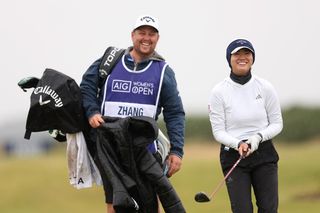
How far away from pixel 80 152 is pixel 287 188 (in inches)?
863

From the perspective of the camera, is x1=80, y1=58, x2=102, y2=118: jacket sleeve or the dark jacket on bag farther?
x1=80, y1=58, x2=102, y2=118: jacket sleeve

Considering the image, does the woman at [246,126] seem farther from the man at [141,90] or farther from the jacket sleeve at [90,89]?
the jacket sleeve at [90,89]

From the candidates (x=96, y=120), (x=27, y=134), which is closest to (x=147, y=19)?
(x=96, y=120)

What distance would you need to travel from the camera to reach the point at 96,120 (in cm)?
921

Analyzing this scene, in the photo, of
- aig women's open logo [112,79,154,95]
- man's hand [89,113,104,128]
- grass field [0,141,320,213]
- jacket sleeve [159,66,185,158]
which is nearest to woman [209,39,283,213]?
jacket sleeve [159,66,185,158]

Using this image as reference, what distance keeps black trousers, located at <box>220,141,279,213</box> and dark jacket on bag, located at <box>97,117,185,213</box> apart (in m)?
0.61

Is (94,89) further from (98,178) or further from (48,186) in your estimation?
(48,186)

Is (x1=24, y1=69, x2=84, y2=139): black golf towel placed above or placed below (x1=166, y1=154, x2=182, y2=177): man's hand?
above

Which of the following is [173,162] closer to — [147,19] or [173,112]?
[173,112]

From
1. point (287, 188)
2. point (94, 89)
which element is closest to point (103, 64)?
point (94, 89)

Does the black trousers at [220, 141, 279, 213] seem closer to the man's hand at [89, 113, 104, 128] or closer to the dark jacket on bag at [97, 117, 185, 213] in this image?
the dark jacket on bag at [97, 117, 185, 213]

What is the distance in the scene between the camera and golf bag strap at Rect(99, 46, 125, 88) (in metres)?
9.34

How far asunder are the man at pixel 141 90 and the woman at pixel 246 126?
1.33 feet

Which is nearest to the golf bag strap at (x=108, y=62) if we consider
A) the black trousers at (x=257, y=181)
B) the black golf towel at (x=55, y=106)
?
the black golf towel at (x=55, y=106)
